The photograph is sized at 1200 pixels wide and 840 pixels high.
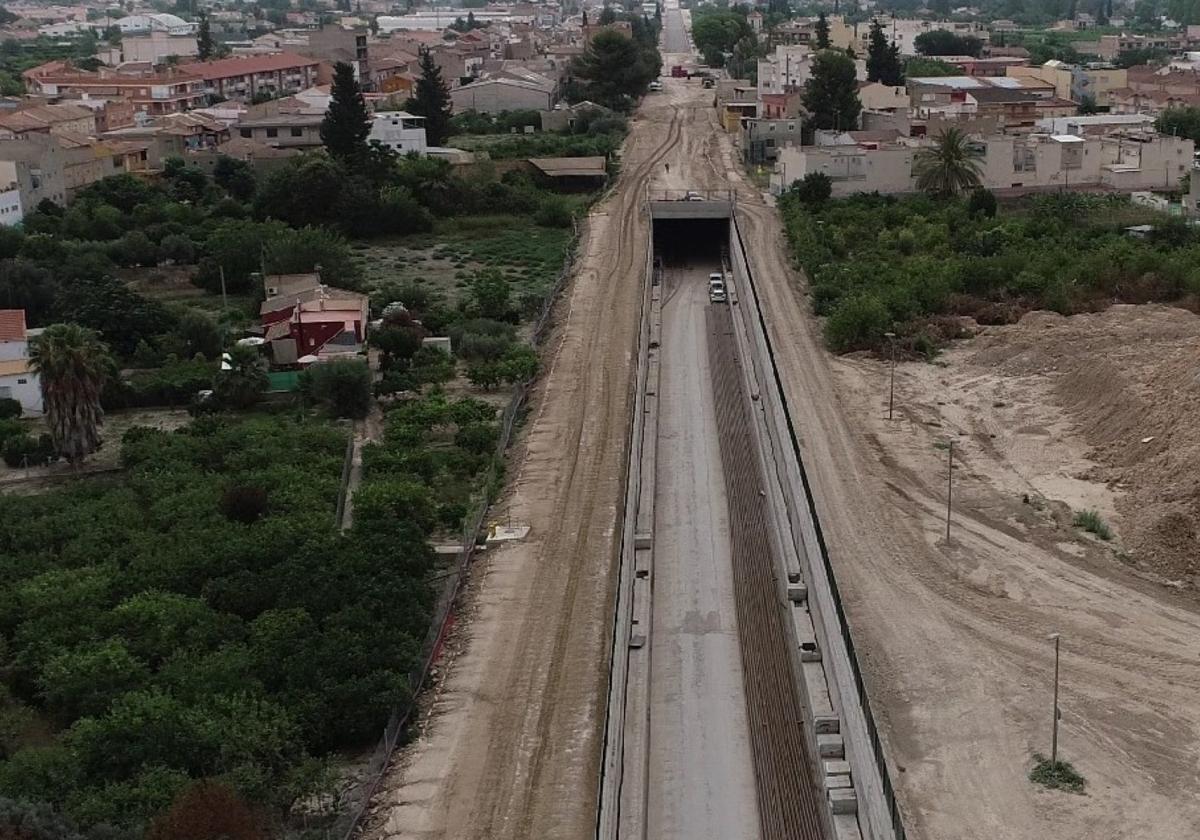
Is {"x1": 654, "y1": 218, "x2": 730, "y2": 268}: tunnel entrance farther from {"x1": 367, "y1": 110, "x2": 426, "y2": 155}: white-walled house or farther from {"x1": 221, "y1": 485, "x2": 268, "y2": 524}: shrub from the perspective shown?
{"x1": 221, "y1": 485, "x2": 268, "y2": 524}: shrub

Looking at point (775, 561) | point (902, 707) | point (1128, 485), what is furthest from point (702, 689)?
point (1128, 485)

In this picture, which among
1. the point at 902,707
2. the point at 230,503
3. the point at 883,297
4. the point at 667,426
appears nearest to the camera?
the point at 902,707

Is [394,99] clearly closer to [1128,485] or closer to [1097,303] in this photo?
[1097,303]

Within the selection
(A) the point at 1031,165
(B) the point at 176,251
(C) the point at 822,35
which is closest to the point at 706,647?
(B) the point at 176,251

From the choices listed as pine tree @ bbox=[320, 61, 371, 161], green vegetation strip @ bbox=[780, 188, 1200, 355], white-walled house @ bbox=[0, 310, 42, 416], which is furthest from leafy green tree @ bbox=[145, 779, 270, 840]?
pine tree @ bbox=[320, 61, 371, 161]

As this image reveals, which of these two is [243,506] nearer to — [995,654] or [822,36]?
[995,654]

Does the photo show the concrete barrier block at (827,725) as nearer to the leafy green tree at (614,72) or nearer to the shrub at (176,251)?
the shrub at (176,251)
